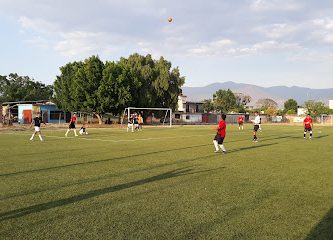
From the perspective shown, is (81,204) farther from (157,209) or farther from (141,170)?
(141,170)

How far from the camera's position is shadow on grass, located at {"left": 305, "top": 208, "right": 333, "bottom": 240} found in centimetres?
497

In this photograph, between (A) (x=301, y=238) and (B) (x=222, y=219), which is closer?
(A) (x=301, y=238)

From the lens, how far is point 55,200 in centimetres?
681

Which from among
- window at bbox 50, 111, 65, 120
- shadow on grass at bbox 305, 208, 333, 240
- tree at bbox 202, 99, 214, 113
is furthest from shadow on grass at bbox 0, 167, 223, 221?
tree at bbox 202, 99, 214, 113

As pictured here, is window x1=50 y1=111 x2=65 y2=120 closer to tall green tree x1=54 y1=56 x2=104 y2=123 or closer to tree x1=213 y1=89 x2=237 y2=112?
tall green tree x1=54 y1=56 x2=104 y2=123

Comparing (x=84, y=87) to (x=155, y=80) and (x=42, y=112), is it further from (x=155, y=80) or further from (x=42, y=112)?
(x=155, y=80)

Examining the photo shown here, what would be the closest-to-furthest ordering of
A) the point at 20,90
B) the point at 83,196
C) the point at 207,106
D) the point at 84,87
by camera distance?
the point at 83,196 → the point at 84,87 → the point at 20,90 → the point at 207,106

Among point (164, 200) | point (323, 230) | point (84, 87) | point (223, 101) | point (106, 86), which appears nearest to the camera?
point (323, 230)

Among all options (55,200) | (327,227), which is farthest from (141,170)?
(327,227)

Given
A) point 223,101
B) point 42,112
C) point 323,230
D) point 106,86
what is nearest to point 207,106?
point 223,101

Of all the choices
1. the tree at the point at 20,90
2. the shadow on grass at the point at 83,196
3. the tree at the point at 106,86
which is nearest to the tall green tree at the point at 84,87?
the tree at the point at 106,86

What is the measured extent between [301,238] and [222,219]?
4.23ft

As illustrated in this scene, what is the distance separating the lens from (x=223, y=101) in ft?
351

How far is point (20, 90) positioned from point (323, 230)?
7386 cm
